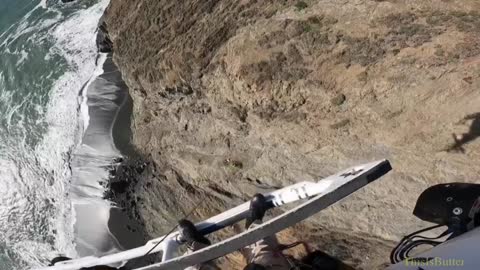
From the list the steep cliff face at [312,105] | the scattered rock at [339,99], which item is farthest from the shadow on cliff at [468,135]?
the scattered rock at [339,99]

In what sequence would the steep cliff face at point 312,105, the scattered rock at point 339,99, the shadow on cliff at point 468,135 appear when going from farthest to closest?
1. the scattered rock at point 339,99
2. the steep cliff face at point 312,105
3. the shadow on cliff at point 468,135

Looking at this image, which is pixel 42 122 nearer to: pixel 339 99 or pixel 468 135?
pixel 339 99

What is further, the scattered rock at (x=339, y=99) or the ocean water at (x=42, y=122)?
the ocean water at (x=42, y=122)

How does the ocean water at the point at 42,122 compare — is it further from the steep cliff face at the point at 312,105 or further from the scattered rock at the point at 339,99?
the scattered rock at the point at 339,99

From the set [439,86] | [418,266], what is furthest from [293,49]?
[418,266]

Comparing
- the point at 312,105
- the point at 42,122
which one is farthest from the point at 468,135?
the point at 42,122

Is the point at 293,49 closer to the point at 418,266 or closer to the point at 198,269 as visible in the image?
the point at 198,269

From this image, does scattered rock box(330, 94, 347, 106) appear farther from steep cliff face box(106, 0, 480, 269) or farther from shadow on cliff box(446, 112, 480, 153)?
shadow on cliff box(446, 112, 480, 153)
